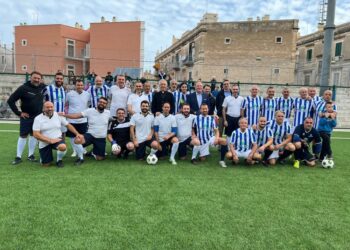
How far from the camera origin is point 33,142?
5.95 m

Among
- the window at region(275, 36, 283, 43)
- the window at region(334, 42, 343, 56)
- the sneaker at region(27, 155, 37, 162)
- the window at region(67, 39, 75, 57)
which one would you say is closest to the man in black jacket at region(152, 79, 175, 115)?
the sneaker at region(27, 155, 37, 162)

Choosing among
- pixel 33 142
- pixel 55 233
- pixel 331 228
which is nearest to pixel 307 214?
pixel 331 228

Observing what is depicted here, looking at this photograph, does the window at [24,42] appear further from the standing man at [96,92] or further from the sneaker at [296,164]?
the sneaker at [296,164]

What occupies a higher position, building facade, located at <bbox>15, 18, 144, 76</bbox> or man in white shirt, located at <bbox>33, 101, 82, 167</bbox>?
building facade, located at <bbox>15, 18, 144, 76</bbox>

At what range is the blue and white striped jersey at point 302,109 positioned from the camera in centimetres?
659

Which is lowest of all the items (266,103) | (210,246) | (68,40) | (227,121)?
(210,246)

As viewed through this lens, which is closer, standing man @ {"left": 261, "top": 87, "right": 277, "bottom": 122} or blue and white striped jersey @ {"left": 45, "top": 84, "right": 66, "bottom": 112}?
blue and white striped jersey @ {"left": 45, "top": 84, "right": 66, "bottom": 112}

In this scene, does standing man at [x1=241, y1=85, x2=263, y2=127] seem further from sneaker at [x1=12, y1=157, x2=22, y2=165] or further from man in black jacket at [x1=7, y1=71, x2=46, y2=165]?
sneaker at [x1=12, y1=157, x2=22, y2=165]

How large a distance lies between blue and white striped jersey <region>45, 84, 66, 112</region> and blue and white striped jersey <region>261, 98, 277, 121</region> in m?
4.21

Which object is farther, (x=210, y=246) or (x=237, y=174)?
(x=237, y=174)

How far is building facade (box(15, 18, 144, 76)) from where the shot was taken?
2889cm

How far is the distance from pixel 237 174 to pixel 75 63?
99.9 ft

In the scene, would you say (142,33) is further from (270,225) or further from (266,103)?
(270,225)

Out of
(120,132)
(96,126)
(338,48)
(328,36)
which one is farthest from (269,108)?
(338,48)
